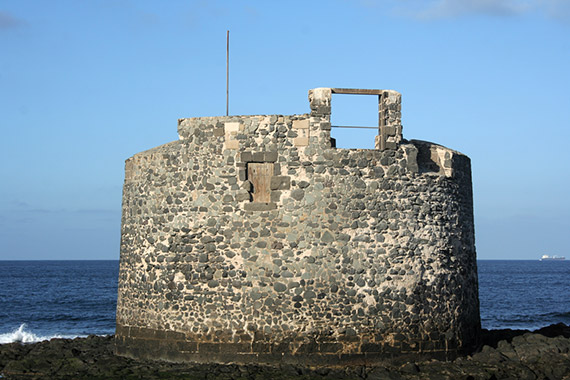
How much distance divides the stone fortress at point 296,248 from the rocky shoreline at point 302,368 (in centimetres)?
38

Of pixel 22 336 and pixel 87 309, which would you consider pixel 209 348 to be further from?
pixel 87 309

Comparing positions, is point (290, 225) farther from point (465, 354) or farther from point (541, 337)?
point (541, 337)

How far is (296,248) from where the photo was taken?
49.4 feet

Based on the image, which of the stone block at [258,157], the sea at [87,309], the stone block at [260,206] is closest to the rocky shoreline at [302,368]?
the stone block at [260,206]

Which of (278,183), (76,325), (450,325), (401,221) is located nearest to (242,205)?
(278,183)

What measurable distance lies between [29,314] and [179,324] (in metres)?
27.4

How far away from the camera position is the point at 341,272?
49.4ft

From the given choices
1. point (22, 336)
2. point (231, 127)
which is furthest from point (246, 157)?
point (22, 336)

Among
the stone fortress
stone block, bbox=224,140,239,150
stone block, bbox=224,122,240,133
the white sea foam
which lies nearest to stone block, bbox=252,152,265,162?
the stone fortress

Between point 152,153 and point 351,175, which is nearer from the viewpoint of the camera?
point 351,175

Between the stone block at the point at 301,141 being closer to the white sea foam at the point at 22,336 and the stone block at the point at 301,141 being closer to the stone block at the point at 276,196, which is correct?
the stone block at the point at 276,196

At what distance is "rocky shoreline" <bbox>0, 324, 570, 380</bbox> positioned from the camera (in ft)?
47.3

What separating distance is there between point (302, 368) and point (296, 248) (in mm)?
2275

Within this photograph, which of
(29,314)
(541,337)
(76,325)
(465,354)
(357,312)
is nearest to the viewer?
(357,312)
